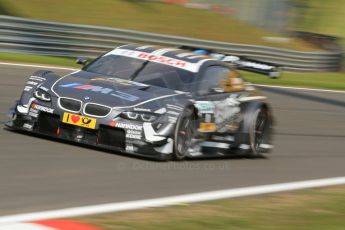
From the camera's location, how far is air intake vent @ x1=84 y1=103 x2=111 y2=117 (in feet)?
25.4

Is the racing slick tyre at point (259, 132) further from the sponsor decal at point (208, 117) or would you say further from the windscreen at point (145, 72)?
the windscreen at point (145, 72)

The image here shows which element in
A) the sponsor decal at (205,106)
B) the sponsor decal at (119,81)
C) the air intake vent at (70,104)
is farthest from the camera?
the sponsor decal at (119,81)

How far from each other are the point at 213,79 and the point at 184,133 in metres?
1.16

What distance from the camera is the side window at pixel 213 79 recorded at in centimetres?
870

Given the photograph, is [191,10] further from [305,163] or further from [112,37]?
[305,163]

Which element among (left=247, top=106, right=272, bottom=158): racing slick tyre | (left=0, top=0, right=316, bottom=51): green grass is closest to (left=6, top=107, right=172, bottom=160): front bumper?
(left=247, top=106, right=272, bottom=158): racing slick tyre

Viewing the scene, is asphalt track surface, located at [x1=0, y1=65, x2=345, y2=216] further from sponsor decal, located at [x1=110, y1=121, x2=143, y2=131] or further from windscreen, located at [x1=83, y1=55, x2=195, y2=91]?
windscreen, located at [x1=83, y1=55, x2=195, y2=91]

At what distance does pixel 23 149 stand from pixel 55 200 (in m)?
1.92

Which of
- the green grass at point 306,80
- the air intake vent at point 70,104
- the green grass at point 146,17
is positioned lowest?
the green grass at point 306,80

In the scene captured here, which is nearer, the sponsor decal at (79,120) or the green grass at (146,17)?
the sponsor decal at (79,120)

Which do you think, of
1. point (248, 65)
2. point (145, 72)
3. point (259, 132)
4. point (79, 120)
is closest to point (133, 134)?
point (79, 120)

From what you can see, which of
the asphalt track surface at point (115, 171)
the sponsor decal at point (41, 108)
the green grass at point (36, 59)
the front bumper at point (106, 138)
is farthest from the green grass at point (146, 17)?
the front bumper at point (106, 138)

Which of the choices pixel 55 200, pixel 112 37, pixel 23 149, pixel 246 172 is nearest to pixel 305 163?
pixel 246 172

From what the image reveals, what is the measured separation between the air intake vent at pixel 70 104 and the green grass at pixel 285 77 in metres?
7.59
